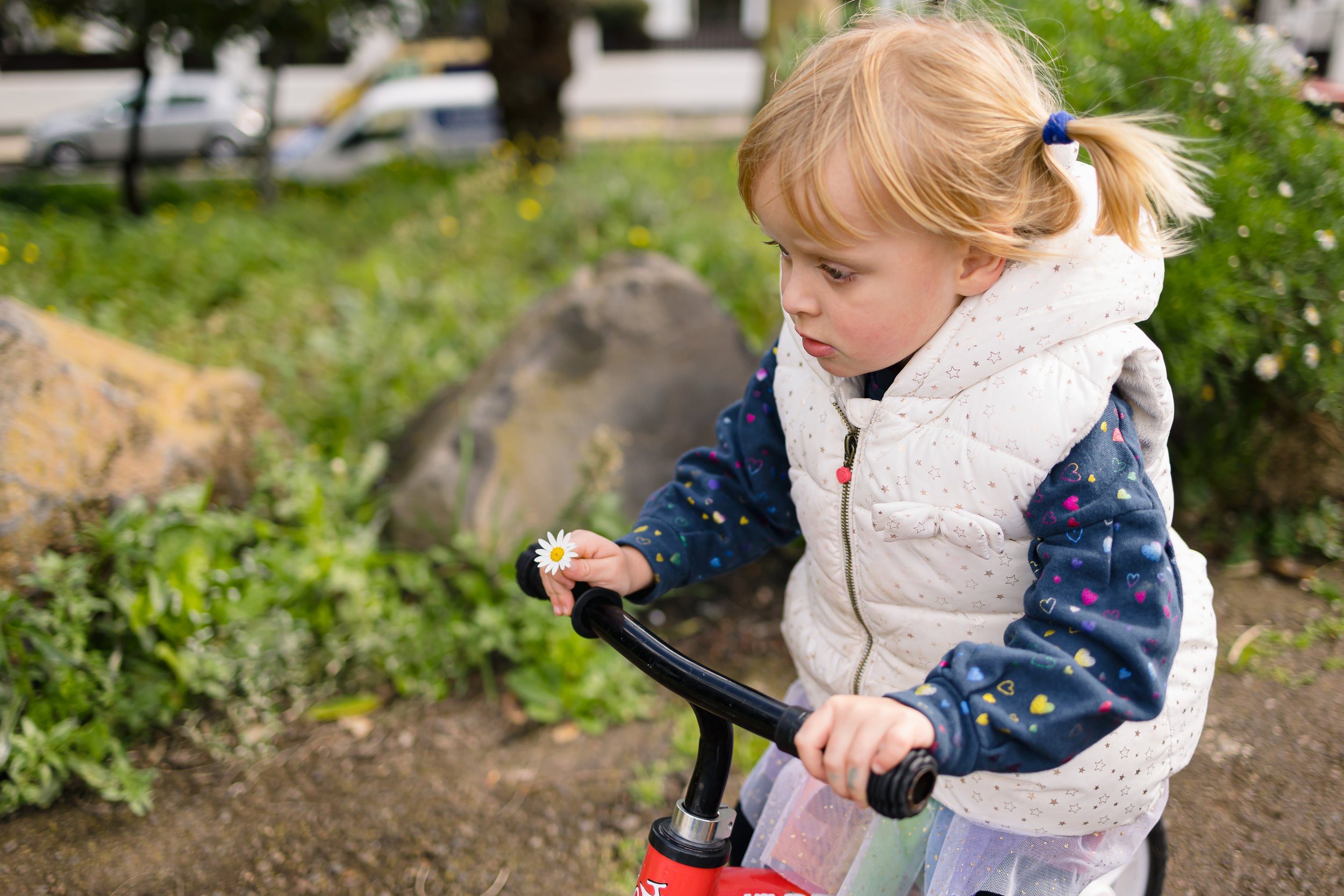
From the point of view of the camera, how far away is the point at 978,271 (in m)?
1.19

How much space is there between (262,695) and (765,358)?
176 cm

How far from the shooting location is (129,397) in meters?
2.82

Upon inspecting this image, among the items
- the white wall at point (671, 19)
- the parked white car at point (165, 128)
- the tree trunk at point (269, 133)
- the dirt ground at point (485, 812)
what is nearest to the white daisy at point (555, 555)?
the dirt ground at point (485, 812)

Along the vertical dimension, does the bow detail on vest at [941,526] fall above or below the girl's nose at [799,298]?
below

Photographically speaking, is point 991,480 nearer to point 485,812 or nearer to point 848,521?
point 848,521

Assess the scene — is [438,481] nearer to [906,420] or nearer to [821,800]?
[821,800]

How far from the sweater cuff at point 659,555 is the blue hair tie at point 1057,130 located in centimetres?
71

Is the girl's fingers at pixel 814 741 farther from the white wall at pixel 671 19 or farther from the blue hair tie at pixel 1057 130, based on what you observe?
the white wall at pixel 671 19

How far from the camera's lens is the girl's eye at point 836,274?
116 cm

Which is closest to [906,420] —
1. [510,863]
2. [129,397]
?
[510,863]

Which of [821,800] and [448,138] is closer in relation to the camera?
[821,800]

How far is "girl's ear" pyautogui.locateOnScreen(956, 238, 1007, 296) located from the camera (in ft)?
3.90

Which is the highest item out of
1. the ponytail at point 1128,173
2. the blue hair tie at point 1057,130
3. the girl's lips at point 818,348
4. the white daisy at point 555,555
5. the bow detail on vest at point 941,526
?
the blue hair tie at point 1057,130

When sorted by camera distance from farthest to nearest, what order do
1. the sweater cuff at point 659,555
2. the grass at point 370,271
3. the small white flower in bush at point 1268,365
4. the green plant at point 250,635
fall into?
the grass at point 370,271 → the small white flower in bush at point 1268,365 → the green plant at point 250,635 → the sweater cuff at point 659,555
